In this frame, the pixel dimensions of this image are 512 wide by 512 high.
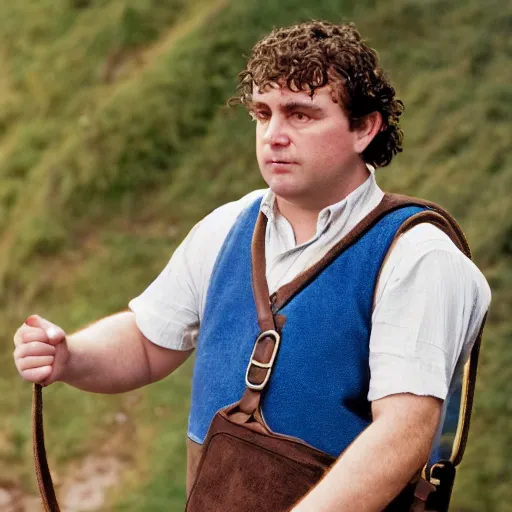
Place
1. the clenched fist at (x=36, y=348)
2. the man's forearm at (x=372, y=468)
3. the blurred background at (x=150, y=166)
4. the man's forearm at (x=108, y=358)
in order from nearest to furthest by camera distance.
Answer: the man's forearm at (x=372, y=468)
the clenched fist at (x=36, y=348)
the man's forearm at (x=108, y=358)
the blurred background at (x=150, y=166)

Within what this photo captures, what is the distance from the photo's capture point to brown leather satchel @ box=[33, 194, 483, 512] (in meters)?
2.22

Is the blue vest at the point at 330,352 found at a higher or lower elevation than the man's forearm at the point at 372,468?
higher

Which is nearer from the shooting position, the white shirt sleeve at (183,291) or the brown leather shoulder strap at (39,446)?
the brown leather shoulder strap at (39,446)

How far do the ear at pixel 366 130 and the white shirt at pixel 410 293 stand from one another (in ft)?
0.25

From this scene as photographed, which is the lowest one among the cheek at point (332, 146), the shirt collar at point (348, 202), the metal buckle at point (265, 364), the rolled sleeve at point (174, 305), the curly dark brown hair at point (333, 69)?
the metal buckle at point (265, 364)

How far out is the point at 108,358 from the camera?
2.59m

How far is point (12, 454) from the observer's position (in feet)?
16.0

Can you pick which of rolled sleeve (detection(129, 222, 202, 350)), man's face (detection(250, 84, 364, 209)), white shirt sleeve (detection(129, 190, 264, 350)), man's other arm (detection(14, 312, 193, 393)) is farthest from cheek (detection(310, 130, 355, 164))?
man's other arm (detection(14, 312, 193, 393))

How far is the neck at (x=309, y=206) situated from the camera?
2.34 metres

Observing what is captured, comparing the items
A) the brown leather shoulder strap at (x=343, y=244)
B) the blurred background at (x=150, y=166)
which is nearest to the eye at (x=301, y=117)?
the brown leather shoulder strap at (x=343, y=244)

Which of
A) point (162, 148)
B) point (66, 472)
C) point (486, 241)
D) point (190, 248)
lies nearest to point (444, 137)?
point (486, 241)

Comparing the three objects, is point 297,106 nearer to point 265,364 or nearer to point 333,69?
point 333,69

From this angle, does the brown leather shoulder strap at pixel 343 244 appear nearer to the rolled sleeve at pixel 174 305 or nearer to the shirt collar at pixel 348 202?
the shirt collar at pixel 348 202

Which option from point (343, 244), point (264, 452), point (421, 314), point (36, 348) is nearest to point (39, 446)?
point (36, 348)
